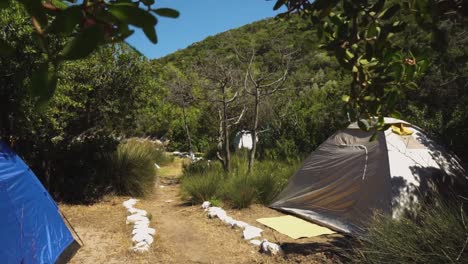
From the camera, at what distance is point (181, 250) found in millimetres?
5898

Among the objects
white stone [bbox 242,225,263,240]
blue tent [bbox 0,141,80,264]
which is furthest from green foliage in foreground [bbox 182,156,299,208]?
blue tent [bbox 0,141,80,264]

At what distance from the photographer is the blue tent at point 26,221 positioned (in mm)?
4328

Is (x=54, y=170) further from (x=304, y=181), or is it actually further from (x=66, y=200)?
Answer: (x=304, y=181)

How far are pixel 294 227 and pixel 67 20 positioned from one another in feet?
21.3

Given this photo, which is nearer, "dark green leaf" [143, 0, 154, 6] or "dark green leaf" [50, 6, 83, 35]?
"dark green leaf" [50, 6, 83, 35]

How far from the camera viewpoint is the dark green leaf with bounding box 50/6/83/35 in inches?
27.2

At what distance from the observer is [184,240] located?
6.40m

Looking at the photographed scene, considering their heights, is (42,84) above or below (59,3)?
below

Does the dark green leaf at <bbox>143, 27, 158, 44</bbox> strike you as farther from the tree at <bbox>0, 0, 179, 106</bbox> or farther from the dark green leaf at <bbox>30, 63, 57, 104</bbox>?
the dark green leaf at <bbox>30, 63, 57, 104</bbox>

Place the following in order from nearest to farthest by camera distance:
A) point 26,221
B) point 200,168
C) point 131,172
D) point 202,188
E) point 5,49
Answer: point 5,49
point 26,221
point 202,188
point 131,172
point 200,168

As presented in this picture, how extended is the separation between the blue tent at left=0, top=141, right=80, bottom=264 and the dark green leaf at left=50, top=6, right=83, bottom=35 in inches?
162

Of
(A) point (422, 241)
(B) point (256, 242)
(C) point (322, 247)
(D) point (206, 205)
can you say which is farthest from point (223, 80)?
(A) point (422, 241)

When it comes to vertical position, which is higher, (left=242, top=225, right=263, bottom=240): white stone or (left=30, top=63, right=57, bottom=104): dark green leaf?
(left=30, top=63, right=57, bottom=104): dark green leaf

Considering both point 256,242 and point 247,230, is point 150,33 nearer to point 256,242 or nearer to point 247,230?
point 256,242
